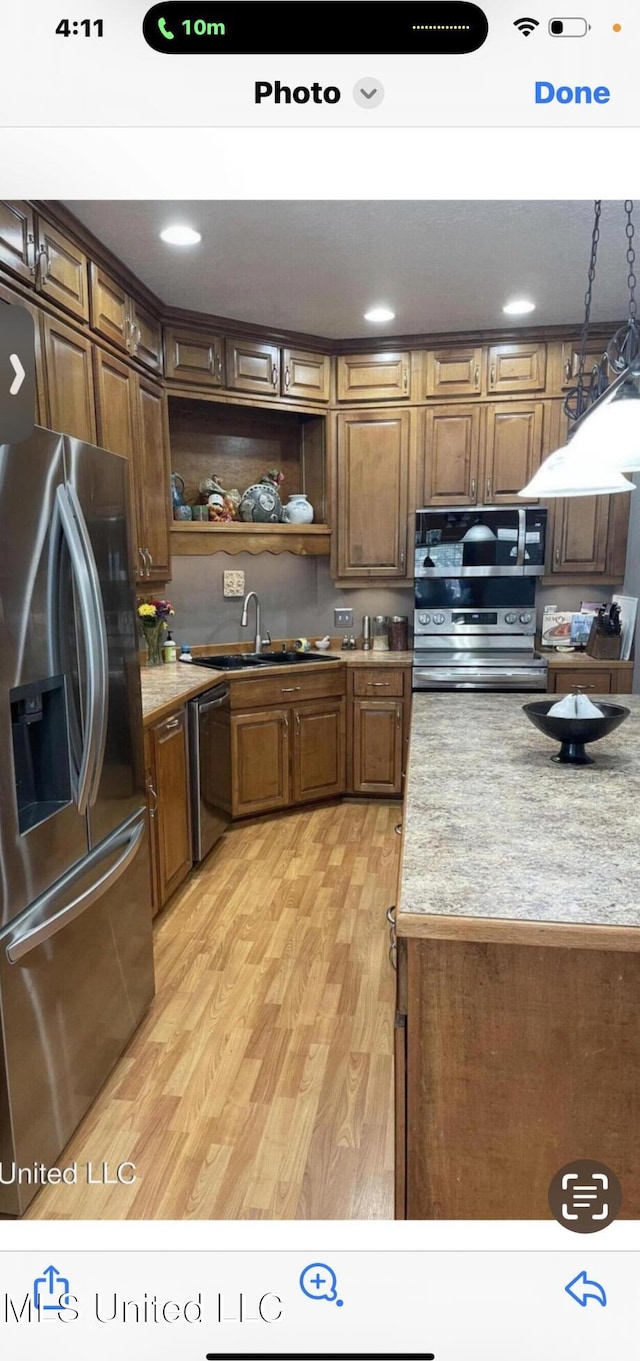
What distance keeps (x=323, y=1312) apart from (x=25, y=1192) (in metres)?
0.24

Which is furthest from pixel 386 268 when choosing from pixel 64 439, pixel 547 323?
pixel 64 439

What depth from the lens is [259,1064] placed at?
1541 millimetres

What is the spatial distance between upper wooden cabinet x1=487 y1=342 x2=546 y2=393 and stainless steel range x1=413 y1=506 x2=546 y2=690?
551 millimetres

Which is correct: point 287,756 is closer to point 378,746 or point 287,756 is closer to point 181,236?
point 378,746

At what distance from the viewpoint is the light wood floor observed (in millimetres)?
1141

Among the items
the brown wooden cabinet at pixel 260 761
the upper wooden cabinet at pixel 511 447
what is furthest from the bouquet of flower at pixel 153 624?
the upper wooden cabinet at pixel 511 447

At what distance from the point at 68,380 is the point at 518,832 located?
1.66 metres

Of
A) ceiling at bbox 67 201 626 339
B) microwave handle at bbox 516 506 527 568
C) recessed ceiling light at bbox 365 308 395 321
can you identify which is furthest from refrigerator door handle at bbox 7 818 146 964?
recessed ceiling light at bbox 365 308 395 321

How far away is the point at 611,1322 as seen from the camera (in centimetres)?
44

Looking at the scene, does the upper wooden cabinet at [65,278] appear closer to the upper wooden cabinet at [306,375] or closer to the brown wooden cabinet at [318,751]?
the upper wooden cabinet at [306,375]

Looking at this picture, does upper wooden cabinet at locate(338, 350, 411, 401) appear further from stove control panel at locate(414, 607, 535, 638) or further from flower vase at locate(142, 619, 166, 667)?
flower vase at locate(142, 619, 166, 667)

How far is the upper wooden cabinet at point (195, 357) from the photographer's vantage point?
2742mm

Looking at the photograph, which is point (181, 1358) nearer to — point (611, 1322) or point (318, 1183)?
point (611, 1322)

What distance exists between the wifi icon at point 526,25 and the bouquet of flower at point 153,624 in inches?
93.5
